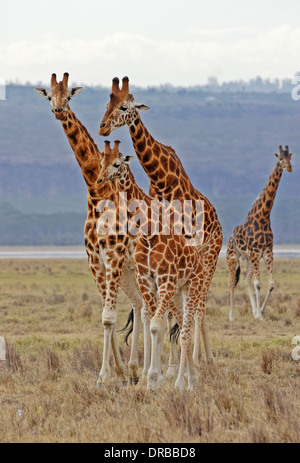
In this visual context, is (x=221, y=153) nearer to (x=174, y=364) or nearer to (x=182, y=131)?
(x=182, y=131)

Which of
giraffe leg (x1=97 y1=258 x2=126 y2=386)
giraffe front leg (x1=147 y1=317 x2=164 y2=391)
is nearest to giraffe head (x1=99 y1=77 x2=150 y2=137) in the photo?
giraffe leg (x1=97 y1=258 x2=126 y2=386)

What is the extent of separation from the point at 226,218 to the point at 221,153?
23.5 meters

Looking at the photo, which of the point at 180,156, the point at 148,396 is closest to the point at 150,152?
the point at 148,396

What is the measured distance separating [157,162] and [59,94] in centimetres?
132

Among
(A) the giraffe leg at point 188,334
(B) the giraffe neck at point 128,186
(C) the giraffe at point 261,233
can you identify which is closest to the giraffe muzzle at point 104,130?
(B) the giraffe neck at point 128,186

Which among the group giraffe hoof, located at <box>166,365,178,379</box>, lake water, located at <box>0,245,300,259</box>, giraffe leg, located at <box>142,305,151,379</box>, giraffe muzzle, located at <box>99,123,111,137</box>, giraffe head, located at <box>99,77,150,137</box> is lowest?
lake water, located at <box>0,245,300,259</box>

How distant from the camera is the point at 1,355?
1134cm

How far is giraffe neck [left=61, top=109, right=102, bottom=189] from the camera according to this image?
9.61m

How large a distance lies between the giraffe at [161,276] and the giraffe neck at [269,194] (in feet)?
26.8

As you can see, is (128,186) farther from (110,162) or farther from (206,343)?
(206,343)

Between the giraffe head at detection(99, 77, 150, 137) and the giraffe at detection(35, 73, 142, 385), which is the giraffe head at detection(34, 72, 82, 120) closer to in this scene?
the giraffe at detection(35, 73, 142, 385)

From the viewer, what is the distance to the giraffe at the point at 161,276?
8320 millimetres

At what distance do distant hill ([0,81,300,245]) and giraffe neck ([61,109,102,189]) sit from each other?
3916 inches
